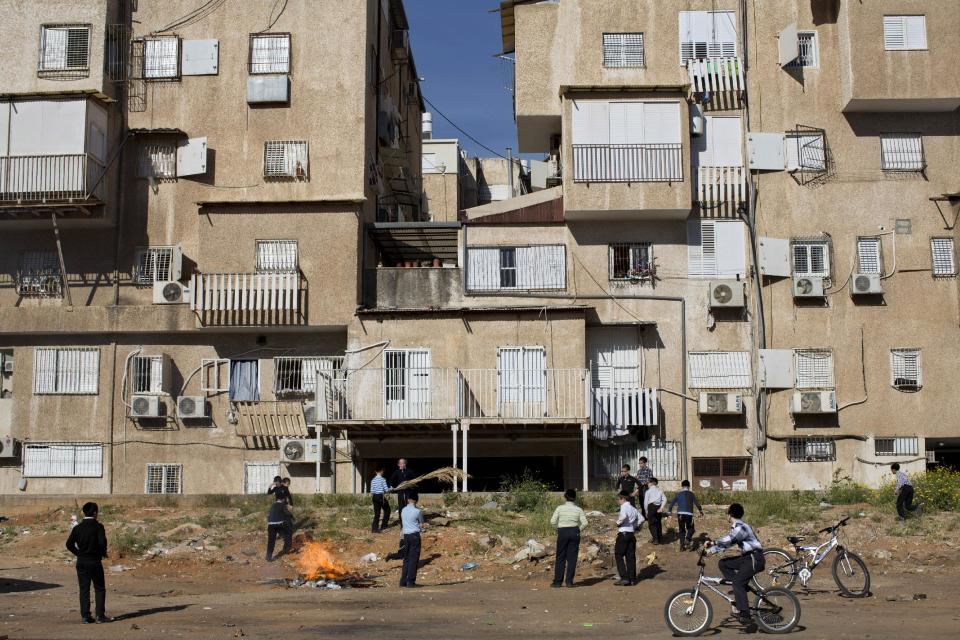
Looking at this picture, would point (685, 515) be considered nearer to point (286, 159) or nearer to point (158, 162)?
point (286, 159)

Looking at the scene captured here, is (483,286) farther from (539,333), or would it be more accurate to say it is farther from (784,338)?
(784,338)

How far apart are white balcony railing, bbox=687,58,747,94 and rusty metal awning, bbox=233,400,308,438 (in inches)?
543

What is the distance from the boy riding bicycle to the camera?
1496cm

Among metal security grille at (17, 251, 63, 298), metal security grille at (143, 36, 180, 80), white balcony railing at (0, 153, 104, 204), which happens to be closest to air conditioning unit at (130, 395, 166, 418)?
metal security grille at (17, 251, 63, 298)

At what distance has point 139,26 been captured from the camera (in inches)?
1294

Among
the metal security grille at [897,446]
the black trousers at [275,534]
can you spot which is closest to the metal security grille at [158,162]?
Result: the black trousers at [275,534]

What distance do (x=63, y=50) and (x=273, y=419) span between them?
1175cm

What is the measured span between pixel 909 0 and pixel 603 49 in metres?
8.16

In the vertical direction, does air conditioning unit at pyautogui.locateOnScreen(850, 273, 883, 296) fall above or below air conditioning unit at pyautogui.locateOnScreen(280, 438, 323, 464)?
above

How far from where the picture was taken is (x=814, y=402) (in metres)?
29.8

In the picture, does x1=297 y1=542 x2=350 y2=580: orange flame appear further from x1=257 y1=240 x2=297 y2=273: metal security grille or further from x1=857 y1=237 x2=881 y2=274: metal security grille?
x1=857 y1=237 x2=881 y2=274: metal security grille

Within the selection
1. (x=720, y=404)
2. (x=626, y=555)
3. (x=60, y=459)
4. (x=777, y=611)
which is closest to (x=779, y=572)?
(x=777, y=611)

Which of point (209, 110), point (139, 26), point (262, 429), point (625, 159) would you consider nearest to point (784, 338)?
point (625, 159)

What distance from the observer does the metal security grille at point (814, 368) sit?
30453 millimetres
